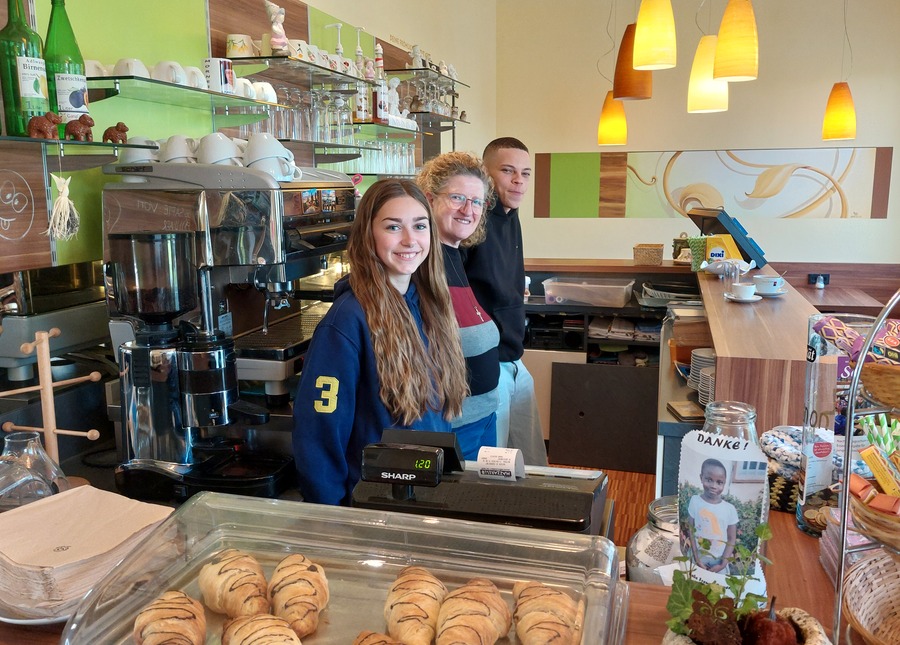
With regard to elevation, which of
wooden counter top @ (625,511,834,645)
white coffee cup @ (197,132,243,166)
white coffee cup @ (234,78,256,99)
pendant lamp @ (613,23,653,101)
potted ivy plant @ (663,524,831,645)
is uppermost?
pendant lamp @ (613,23,653,101)

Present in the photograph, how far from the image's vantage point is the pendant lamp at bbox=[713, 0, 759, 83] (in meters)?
3.38

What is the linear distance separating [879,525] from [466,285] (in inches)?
67.9

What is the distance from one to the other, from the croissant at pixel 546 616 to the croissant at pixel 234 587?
12.6 inches

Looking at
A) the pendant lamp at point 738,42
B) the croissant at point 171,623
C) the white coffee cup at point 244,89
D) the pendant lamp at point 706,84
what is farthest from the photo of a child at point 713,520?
the pendant lamp at point 706,84

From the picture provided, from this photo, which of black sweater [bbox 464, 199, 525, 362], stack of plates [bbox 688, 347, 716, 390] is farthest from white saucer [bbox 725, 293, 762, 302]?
black sweater [bbox 464, 199, 525, 362]

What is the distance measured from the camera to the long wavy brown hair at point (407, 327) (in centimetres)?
180

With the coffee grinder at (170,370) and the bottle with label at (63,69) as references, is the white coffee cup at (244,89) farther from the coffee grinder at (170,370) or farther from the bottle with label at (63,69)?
the coffee grinder at (170,370)

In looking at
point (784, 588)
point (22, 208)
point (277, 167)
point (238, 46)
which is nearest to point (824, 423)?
point (784, 588)

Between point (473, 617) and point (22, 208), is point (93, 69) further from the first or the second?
point (473, 617)

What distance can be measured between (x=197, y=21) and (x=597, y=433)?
9.69 feet

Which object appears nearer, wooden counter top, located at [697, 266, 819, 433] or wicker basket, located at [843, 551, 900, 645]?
wicker basket, located at [843, 551, 900, 645]

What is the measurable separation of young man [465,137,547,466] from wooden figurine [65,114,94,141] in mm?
1390

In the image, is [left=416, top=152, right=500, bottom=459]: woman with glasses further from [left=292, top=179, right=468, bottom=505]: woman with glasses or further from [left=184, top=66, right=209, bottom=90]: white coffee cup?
[left=184, top=66, right=209, bottom=90]: white coffee cup

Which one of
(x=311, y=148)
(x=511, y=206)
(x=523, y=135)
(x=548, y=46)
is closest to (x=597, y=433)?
(x=511, y=206)
